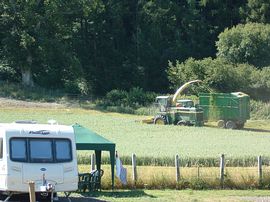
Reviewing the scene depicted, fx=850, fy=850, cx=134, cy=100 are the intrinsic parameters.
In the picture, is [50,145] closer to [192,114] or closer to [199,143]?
[199,143]

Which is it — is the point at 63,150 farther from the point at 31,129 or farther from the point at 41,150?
the point at 31,129

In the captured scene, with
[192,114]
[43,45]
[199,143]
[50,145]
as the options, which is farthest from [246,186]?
[43,45]

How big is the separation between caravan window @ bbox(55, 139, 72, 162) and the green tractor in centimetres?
3397

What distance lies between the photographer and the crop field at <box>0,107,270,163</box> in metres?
42.1

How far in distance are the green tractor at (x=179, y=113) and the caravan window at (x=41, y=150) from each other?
3442 centimetres

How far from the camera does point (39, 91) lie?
254 ft

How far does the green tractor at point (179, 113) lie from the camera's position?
5988 centimetres

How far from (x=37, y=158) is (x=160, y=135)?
26.9m

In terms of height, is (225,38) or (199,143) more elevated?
(225,38)

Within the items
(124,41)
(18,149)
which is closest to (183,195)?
(18,149)

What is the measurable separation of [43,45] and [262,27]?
816 inches

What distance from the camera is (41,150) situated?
84.3 ft

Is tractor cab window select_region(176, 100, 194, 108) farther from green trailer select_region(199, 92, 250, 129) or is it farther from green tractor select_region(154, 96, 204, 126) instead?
green trailer select_region(199, 92, 250, 129)

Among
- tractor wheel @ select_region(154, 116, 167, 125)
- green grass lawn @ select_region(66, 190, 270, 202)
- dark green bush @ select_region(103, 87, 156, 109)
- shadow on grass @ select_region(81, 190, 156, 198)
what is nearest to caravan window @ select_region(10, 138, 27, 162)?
green grass lawn @ select_region(66, 190, 270, 202)
